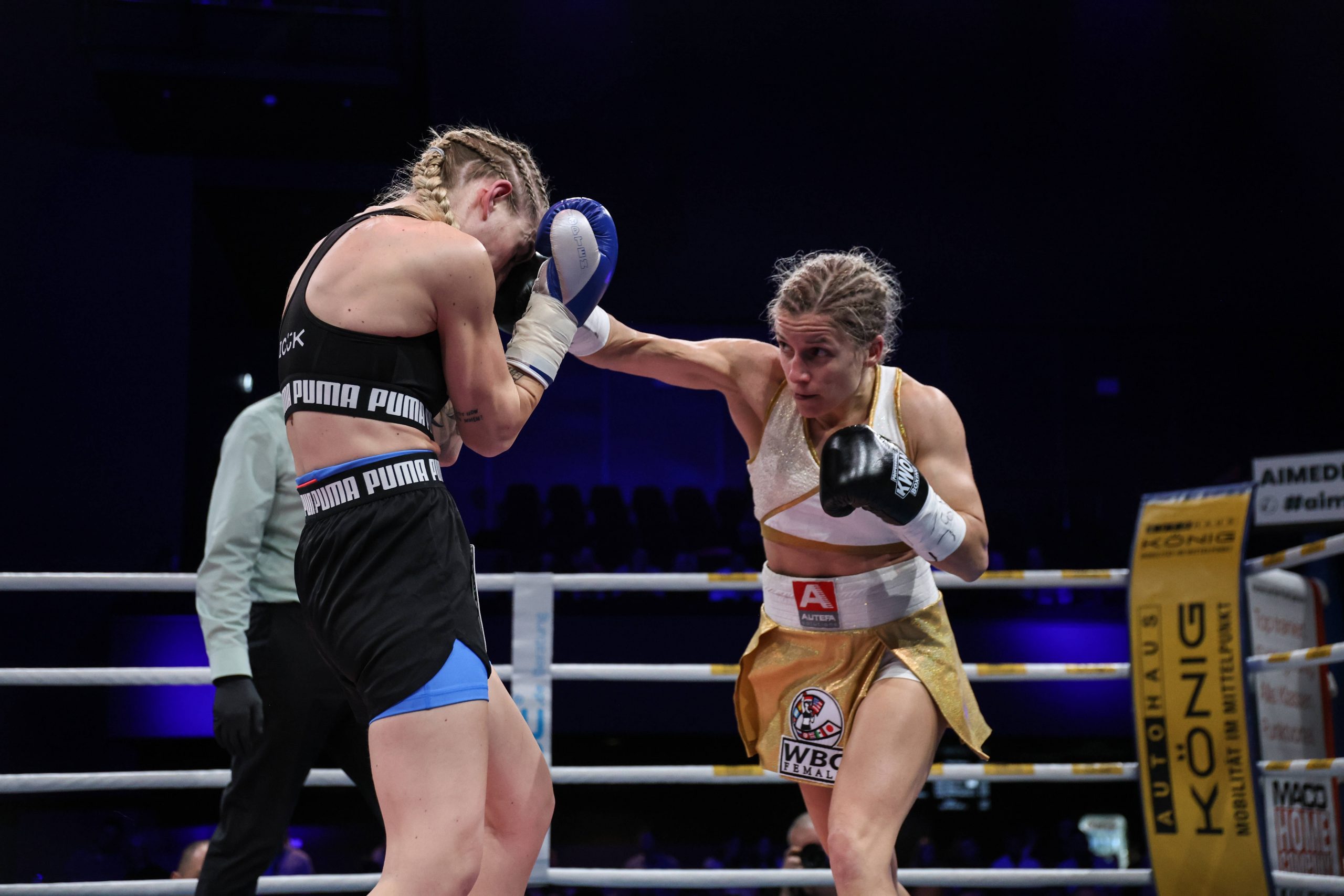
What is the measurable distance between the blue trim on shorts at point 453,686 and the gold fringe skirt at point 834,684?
34.9 inches

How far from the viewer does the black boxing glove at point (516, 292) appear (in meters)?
1.90

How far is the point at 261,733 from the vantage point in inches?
96.2

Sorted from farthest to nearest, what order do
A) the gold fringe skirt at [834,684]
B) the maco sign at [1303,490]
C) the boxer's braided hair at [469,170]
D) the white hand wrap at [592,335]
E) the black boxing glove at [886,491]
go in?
the maco sign at [1303,490] → the white hand wrap at [592,335] → the gold fringe skirt at [834,684] → the black boxing glove at [886,491] → the boxer's braided hair at [469,170]

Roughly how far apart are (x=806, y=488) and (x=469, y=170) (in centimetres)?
92

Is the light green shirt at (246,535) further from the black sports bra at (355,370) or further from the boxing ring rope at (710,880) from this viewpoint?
the black sports bra at (355,370)

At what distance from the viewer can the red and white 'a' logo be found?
7.27ft

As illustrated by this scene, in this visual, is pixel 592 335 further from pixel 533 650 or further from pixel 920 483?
pixel 533 650

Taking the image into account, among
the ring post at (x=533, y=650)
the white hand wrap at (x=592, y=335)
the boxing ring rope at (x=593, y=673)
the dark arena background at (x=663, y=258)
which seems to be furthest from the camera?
the dark arena background at (x=663, y=258)

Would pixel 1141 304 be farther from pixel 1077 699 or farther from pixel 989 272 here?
pixel 1077 699

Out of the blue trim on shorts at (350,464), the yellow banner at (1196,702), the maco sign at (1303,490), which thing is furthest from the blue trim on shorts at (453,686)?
the maco sign at (1303,490)

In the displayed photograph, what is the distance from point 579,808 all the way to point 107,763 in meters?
4.15

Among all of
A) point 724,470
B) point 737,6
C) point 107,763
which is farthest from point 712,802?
point 737,6

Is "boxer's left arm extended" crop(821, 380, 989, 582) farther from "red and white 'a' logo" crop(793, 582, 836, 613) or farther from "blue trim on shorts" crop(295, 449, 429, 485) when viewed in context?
"blue trim on shorts" crop(295, 449, 429, 485)

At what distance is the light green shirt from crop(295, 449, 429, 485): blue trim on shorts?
0.97 m
